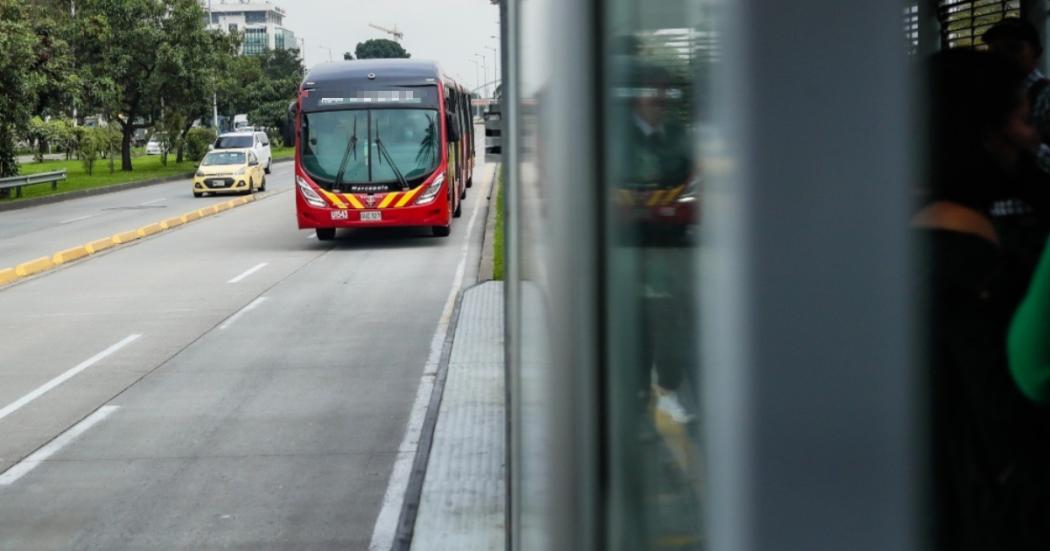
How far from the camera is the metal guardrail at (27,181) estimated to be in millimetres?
34809

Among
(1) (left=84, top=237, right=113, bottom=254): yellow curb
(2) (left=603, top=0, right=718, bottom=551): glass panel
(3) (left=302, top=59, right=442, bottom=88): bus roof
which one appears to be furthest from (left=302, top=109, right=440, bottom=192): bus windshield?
(2) (left=603, top=0, right=718, bottom=551): glass panel

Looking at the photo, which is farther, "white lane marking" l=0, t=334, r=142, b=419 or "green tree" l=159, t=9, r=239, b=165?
"green tree" l=159, t=9, r=239, b=165

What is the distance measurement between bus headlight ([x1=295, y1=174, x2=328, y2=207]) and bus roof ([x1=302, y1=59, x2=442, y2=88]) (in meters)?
1.52

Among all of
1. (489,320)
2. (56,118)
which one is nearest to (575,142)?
(489,320)

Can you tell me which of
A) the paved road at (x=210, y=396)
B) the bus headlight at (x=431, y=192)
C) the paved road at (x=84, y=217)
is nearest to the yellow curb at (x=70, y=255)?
the paved road at (x=210, y=396)

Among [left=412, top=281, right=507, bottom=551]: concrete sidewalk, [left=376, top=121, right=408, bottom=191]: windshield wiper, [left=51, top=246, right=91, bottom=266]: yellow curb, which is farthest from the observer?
[left=376, top=121, right=408, bottom=191]: windshield wiper

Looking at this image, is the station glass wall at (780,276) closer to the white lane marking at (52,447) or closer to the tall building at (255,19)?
the white lane marking at (52,447)

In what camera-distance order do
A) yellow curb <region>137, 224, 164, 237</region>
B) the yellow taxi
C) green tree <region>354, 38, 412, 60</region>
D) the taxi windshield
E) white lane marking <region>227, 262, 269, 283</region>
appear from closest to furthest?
white lane marking <region>227, 262, 269, 283</region> < yellow curb <region>137, 224, 164, 237</region> < the yellow taxi < the taxi windshield < green tree <region>354, 38, 412, 60</region>

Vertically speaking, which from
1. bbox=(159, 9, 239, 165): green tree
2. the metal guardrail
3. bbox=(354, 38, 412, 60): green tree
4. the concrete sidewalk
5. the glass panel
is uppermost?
bbox=(354, 38, 412, 60): green tree

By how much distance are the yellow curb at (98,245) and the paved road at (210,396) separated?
1.48 metres

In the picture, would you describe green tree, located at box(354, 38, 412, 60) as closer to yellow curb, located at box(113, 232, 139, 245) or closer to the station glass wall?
yellow curb, located at box(113, 232, 139, 245)

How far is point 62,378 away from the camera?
34.9 feet

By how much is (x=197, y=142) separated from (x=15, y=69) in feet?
84.1

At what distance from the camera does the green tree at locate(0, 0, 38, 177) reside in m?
33.1
